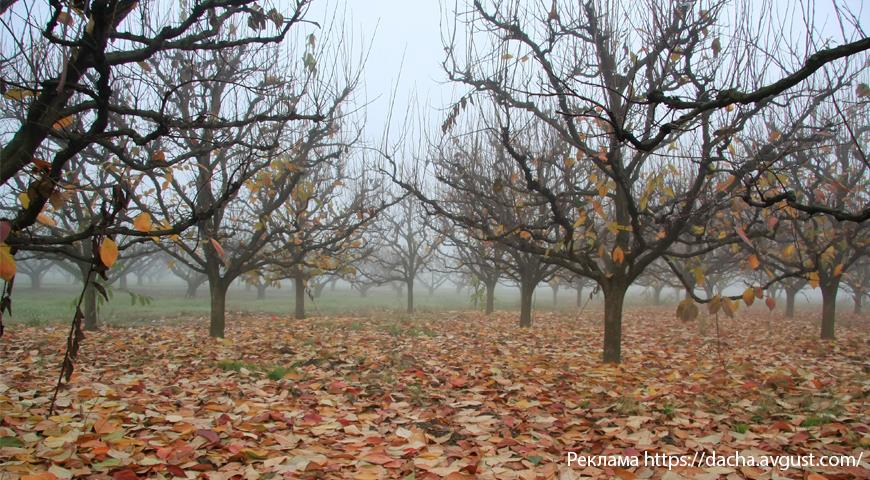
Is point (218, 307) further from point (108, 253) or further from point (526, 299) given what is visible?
point (108, 253)

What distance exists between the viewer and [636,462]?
3.01 meters

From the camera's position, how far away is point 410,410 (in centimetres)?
409

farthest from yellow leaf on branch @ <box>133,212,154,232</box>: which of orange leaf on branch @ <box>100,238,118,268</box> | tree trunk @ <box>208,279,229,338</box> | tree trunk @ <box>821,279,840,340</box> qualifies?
tree trunk @ <box>821,279,840,340</box>

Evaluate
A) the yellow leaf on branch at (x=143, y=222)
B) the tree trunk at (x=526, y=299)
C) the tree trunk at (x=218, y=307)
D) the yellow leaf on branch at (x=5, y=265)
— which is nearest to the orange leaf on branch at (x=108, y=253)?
the yellow leaf on branch at (x=143, y=222)

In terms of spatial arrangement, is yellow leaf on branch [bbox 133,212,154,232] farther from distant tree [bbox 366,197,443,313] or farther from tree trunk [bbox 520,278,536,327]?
distant tree [bbox 366,197,443,313]

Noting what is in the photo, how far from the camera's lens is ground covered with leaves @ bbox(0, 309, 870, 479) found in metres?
2.89

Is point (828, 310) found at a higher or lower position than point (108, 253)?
lower

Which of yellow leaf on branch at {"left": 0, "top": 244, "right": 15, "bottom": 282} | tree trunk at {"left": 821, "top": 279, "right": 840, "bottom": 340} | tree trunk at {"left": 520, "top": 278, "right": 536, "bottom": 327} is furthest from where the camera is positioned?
tree trunk at {"left": 520, "top": 278, "right": 536, "bottom": 327}

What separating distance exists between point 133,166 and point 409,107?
15.3 feet

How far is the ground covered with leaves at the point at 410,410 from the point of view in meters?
2.89

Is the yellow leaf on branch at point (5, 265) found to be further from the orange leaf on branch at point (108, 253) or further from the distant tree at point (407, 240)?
the distant tree at point (407, 240)

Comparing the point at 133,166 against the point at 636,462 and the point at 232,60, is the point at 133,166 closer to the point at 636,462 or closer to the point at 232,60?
the point at 636,462

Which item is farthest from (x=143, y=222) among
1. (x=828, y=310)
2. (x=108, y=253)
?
(x=828, y=310)

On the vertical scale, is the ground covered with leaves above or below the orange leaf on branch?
below
